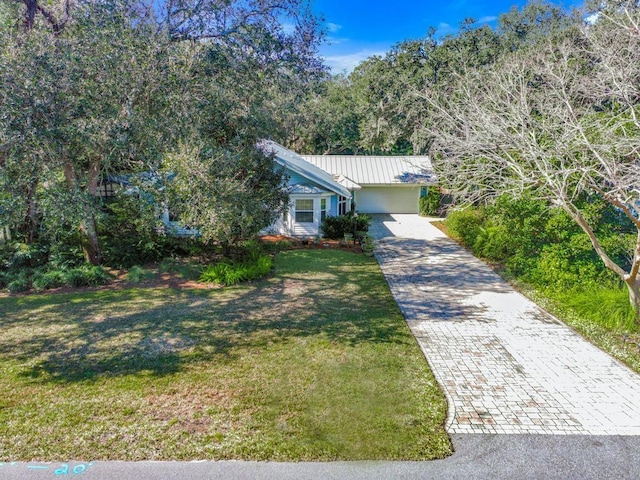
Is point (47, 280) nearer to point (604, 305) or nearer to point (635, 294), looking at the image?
point (604, 305)

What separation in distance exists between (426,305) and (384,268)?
382cm

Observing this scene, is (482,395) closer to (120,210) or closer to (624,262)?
(624,262)

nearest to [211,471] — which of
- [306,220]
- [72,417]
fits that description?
[72,417]

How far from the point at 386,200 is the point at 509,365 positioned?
2082cm

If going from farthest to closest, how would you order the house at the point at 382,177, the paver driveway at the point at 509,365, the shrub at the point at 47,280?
the house at the point at 382,177
the shrub at the point at 47,280
the paver driveway at the point at 509,365

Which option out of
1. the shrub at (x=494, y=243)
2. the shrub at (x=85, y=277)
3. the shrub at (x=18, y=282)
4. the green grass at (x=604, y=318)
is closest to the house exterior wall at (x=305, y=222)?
the shrub at (x=494, y=243)

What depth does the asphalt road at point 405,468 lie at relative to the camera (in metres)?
4.52

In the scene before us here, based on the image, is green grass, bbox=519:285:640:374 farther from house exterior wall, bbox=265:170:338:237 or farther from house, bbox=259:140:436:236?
house, bbox=259:140:436:236

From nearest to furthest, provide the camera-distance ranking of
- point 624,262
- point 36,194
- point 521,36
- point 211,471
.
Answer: point 211,471
point 36,194
point 624,262
point 521,36

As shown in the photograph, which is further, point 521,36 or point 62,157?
point 521,36

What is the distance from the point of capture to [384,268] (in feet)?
46.5

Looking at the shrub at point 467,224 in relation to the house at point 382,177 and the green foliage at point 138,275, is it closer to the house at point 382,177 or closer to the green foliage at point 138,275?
the house at point 382,177

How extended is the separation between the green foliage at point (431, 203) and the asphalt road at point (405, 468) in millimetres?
21795

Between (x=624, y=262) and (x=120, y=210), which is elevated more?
(x=120, y=210)
